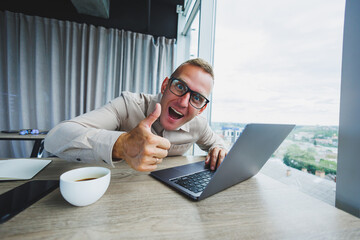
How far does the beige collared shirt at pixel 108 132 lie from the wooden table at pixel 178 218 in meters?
0.16

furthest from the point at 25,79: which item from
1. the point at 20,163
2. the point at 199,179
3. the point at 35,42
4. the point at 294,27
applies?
the point at 294,27

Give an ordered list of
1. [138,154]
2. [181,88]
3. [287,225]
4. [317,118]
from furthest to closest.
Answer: [181,88]
[317,118]
[138,154]
[287,225]

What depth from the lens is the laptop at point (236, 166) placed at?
383 mm

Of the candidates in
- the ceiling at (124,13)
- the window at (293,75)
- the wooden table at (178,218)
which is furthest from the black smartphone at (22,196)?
the ceiling at (124,13)

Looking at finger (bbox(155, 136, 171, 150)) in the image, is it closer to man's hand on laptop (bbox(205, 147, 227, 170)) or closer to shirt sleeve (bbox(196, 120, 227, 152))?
man's hand on laptop (bbox(205, 147, 227, 170))

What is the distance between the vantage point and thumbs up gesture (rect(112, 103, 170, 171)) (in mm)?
465

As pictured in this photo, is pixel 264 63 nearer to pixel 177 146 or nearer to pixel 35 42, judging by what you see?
pixel 177 146

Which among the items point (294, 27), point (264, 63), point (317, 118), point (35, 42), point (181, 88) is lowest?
point (317, 118)

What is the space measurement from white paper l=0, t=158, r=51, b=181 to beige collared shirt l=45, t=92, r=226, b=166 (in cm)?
7

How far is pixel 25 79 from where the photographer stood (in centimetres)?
237

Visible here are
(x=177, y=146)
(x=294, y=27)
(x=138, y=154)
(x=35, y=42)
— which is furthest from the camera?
(x=35, y=42)

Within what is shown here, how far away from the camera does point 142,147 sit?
469mm

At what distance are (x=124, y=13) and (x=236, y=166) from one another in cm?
321

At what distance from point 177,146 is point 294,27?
0.87m
